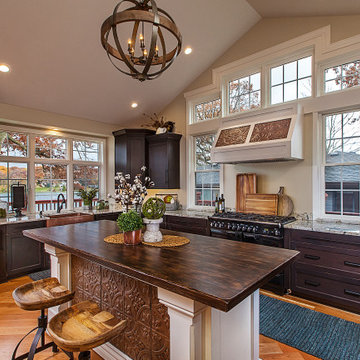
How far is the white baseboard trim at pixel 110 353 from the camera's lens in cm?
193

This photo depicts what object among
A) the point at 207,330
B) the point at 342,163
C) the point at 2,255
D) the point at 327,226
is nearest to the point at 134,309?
the point at 207,330

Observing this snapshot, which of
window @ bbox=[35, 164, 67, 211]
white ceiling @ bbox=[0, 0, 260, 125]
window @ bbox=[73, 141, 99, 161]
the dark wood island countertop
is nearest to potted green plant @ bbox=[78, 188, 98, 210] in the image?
window @ bbox=[35, 164, 67, 211]

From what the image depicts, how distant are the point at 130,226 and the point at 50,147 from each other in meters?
3.89

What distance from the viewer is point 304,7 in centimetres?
325

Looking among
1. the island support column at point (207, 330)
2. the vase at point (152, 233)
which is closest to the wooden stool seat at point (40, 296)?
the vase at point (152, 233)

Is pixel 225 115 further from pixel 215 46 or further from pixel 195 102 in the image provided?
pixel 215 46

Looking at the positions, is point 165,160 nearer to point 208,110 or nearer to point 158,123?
point 158,123

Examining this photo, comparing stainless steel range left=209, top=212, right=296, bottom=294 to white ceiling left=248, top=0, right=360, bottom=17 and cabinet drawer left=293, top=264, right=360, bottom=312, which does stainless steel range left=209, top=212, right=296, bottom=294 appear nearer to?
cabinet drawer left=293, top=264, right=360, bottom=312

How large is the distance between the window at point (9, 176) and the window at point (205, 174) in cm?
325

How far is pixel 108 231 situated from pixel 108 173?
3.49 meters

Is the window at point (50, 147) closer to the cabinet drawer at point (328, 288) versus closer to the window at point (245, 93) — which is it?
the window at point (245, 93)

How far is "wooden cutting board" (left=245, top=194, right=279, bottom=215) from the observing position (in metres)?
3.69

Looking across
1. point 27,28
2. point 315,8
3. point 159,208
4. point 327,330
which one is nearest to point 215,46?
point 315,8

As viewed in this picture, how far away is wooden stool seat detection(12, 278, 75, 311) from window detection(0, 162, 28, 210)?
10.1 ft
